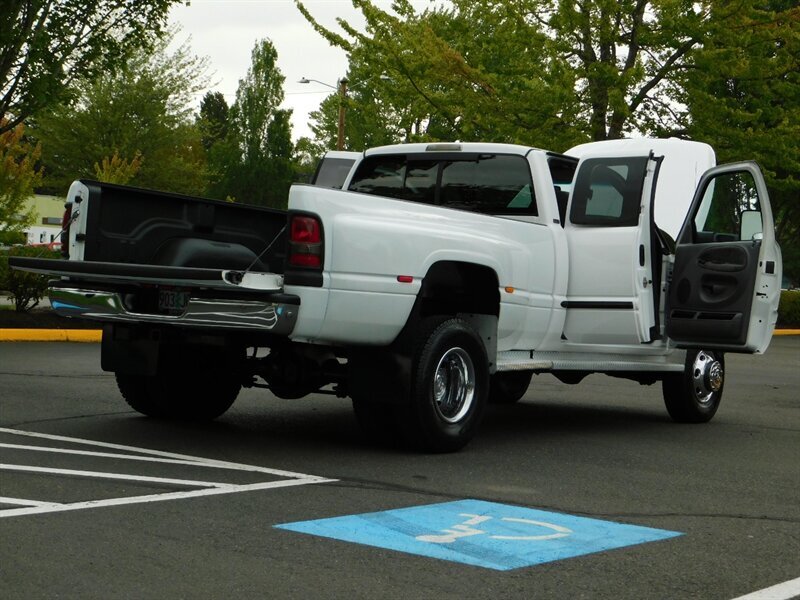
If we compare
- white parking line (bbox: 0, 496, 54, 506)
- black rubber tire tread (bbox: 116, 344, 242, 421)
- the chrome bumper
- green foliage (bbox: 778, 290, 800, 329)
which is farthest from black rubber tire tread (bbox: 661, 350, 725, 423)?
green foliage (bbox: 778, 290, 800, 329)

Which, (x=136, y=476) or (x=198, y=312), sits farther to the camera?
(x=198, y=312)

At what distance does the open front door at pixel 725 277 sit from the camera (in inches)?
368

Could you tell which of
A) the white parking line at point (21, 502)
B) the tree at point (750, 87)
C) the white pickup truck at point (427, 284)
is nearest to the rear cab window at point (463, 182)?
the white pickup truck at point (427, 284)

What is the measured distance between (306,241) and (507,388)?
4.80 m

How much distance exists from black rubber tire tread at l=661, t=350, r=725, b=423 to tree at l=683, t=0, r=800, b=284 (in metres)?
14.4

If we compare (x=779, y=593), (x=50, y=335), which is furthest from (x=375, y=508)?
(x=50, y=335)

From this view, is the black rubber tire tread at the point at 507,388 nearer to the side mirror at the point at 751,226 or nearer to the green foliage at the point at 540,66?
the side mirror at the point at 751,226

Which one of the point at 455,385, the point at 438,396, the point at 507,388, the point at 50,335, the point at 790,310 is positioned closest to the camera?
the point at 438,396

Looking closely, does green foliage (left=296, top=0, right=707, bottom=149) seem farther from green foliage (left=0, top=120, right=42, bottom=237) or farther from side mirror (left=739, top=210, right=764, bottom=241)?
side mirror (left=739, top=210, right=764, bottom=241)

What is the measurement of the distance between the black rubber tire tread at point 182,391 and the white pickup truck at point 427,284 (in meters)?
0.01

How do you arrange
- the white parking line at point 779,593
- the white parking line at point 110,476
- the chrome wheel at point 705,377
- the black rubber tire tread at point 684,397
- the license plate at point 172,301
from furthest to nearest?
the chrome wheel at point 705,377 < the black rubber tire tread at point 684,397 < the license plate at point 172,301 < the white parking line at point 110,476 < the white parking line at point 779,593

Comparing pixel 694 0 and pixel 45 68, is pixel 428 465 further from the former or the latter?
pixel 694 0

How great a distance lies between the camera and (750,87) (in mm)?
24625

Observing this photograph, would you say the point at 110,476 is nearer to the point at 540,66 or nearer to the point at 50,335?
the point at 50,335
